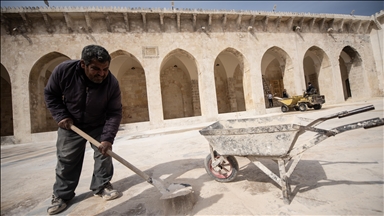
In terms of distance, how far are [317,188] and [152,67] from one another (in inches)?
366

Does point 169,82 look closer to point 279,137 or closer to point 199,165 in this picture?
point 199,165

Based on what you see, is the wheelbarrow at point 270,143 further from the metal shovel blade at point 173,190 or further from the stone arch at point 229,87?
the stone arch at point 229,87

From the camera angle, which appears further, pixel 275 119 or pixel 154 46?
pixel 154 46

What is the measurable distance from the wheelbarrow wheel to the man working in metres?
1.24

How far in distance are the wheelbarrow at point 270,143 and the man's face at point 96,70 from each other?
136cm

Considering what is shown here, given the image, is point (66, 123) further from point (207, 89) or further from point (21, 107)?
point (21, 107)

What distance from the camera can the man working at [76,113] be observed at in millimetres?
1836

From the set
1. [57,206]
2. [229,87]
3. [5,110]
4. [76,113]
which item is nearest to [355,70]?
[229,87]

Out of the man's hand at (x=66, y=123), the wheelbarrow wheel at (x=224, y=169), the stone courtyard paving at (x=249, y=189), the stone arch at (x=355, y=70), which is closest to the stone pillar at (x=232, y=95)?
the stone arch at (x=355, y=70)

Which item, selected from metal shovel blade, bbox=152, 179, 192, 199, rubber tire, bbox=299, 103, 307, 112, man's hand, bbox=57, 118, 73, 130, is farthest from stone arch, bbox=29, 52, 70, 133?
rubber tire, bbox=299, 103, 307, 112

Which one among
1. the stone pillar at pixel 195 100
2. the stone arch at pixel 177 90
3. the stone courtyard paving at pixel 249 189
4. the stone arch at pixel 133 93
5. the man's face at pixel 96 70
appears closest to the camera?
the stone courtyard paving at pixel 249 189

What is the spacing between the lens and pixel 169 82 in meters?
14.8

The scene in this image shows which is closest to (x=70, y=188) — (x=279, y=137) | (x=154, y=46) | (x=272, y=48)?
(x=279, y=137)

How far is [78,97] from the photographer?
1893 millimetres
